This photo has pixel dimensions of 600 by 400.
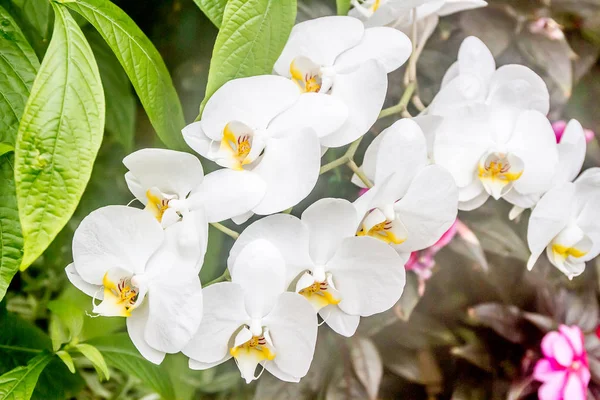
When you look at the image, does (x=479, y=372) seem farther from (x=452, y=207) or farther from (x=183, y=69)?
(x=183, y=69)

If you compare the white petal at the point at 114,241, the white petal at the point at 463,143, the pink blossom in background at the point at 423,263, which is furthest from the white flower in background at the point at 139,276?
the pink blossom in background at the point at 423,263

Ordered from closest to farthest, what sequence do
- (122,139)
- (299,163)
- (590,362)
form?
(299,163) → (122,139) → (590,362)

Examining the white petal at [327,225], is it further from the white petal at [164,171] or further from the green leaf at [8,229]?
the green leaf at [8,229]

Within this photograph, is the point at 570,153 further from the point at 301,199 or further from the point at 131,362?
the point at 131,362

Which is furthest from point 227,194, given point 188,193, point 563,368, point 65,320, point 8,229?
point 563,368

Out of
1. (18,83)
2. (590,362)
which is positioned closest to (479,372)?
(590,362)

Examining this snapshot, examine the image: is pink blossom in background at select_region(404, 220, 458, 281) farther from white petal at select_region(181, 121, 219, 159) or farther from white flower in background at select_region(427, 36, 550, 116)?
white petal at select_region(181, 121, 219, 159)
